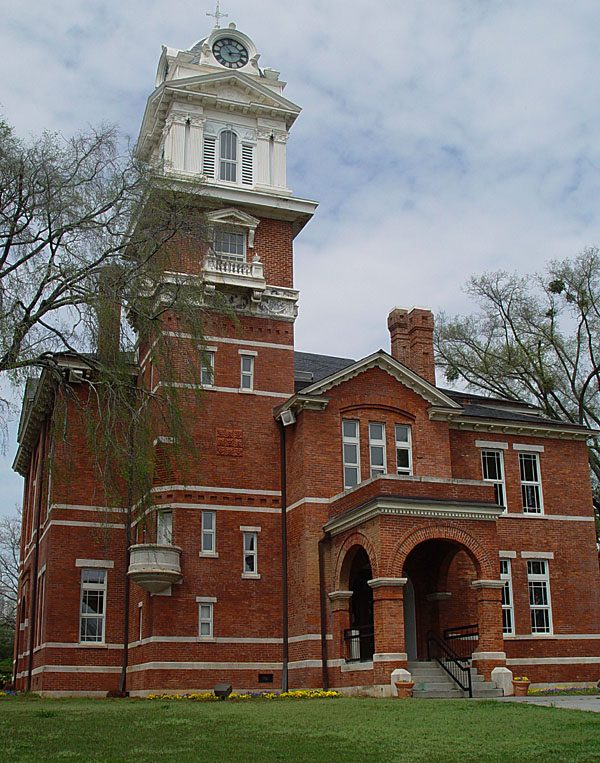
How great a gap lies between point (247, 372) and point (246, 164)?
7535 millimetres

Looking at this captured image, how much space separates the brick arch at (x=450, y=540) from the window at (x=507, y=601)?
6073mm

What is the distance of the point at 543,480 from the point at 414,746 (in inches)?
775

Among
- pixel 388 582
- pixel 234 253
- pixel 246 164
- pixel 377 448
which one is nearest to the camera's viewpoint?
pixel 388 582

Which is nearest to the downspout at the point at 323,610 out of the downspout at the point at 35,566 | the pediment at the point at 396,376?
the pediment at the point at 396,376

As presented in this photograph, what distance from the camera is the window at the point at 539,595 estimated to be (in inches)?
1114

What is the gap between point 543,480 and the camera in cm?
3008

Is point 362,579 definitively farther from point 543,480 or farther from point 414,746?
point 414,746

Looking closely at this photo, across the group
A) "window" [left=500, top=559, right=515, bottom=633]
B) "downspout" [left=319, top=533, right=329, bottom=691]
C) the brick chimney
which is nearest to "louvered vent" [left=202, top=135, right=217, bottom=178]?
the brick chimney

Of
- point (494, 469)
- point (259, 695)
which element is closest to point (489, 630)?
point (259, 695)

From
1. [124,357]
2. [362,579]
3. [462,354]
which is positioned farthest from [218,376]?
[462,354]

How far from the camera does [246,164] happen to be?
1202 inches

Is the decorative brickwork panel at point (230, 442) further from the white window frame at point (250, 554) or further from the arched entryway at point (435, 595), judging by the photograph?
the arched entryway at point (435, 595)

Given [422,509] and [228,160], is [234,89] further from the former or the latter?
[422,509]

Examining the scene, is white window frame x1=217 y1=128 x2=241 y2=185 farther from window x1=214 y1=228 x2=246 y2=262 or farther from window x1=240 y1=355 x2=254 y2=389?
window x1=240 y1=355 x2=254 y2=389
